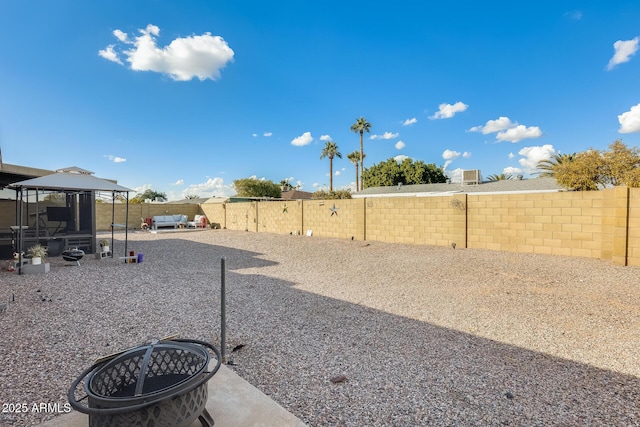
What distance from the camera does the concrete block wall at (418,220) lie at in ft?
34.4

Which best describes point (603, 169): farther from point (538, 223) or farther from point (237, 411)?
point (237, 411)

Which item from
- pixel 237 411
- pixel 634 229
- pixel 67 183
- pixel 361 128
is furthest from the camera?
pixel 361 128

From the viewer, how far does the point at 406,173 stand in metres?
35.3

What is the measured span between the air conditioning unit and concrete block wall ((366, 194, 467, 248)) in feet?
57.4

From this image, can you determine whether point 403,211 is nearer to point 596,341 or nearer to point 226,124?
→ point 596,341

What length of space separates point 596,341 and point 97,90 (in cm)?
1630

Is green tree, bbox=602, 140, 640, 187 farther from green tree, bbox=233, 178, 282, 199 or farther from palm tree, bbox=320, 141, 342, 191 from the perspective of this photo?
green tree, bbox=233, 178, 282, 199

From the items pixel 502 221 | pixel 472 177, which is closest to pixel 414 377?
pixel 502 221

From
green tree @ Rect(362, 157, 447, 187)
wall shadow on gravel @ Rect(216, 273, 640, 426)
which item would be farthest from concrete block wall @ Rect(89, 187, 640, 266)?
green tree @ Rect(362, 157, 447, 187)

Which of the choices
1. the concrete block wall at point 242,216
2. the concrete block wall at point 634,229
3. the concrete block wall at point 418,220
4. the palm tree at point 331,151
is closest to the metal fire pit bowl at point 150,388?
the concrete block wall at point 634,229

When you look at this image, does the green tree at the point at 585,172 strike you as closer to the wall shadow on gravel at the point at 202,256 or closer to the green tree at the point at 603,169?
the green tree at the point at 603,169

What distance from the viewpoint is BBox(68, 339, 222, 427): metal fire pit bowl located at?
130cm

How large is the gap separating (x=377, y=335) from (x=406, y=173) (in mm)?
33630

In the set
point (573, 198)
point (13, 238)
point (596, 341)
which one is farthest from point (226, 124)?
point (596, 341)
